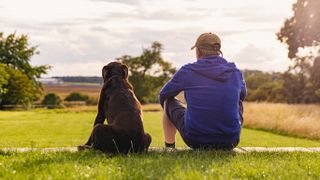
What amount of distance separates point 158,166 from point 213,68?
5.44ft

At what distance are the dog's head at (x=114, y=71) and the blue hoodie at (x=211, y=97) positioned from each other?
83 centimetres

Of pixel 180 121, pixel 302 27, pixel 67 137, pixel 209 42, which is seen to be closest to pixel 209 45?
pixel 209 42

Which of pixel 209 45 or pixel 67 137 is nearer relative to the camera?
pixel 209 45

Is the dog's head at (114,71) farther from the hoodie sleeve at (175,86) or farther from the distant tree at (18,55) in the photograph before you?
the distant tree at (18,55)

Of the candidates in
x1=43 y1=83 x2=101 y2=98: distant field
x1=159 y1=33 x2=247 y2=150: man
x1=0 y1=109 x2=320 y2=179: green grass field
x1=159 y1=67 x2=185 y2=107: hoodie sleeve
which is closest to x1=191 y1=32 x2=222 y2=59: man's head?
x1=159 y1=33 x2=247 y2=150: man

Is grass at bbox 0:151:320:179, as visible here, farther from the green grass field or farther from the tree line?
the tree line

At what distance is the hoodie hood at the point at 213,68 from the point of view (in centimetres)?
652

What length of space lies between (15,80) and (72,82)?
51217mm

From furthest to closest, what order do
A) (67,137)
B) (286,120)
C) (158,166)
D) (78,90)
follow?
(78,90) → (286,120) → (67,137) → (158,166)

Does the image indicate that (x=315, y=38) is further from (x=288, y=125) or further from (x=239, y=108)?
(x=239, y=108)

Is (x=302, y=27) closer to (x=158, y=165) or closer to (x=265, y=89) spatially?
(x=265, y=89)

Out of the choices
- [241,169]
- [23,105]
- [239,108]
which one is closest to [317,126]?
[239,108]

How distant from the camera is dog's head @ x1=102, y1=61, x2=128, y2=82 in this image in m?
7.18

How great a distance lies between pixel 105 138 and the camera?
21.2ft
